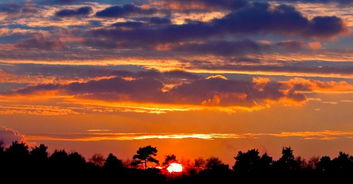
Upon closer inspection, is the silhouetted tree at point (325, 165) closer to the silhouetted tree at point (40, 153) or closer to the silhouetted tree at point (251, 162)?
the silhouetted tree at point (251, 162)

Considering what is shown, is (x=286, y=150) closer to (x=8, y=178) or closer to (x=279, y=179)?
(x=279, y=179)

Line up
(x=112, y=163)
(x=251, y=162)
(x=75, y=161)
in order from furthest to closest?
(x=251, y=162), (x=112, y=163), (x=75, y=161)

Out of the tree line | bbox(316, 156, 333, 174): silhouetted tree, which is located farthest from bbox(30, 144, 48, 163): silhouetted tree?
bbox(316, 156, 333, 174): silhouetted tree

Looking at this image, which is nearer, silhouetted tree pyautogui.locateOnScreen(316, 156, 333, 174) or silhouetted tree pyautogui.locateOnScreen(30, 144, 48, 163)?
silhouetted tree pyautogui.locateOnScreen(30, 144, 48, 163)

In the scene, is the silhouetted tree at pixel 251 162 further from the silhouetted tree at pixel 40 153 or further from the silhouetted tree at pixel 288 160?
the silhouetted tree at pixel 40 153

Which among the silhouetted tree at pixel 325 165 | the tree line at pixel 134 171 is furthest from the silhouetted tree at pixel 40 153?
the silhouetted tree at pixel 325 165

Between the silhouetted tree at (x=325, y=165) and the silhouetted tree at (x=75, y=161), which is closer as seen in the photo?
the silhouetted tree at (x=75, y=161)

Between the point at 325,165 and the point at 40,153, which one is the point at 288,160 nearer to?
the point at 325,165

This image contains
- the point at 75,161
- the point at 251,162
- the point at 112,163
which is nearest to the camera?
the point at 75,161

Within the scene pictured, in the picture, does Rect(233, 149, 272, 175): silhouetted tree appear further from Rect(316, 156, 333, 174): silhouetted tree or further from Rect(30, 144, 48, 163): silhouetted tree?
Rect(30, 144, 48, 163): silhouetted tree

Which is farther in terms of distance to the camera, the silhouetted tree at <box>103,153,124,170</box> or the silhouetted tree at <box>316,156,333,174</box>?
the silhouetted tree at <box>316,156,333,174</box>

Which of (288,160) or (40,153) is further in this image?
(288,160)

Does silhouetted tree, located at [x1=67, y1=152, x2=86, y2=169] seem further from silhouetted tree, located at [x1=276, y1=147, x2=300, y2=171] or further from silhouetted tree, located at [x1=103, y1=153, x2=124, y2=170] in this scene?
silhouetted tree, located at [x1=276, y1=147, x2=300, y2=171]

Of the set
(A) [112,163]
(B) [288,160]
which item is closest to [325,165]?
(B) [288,160]
